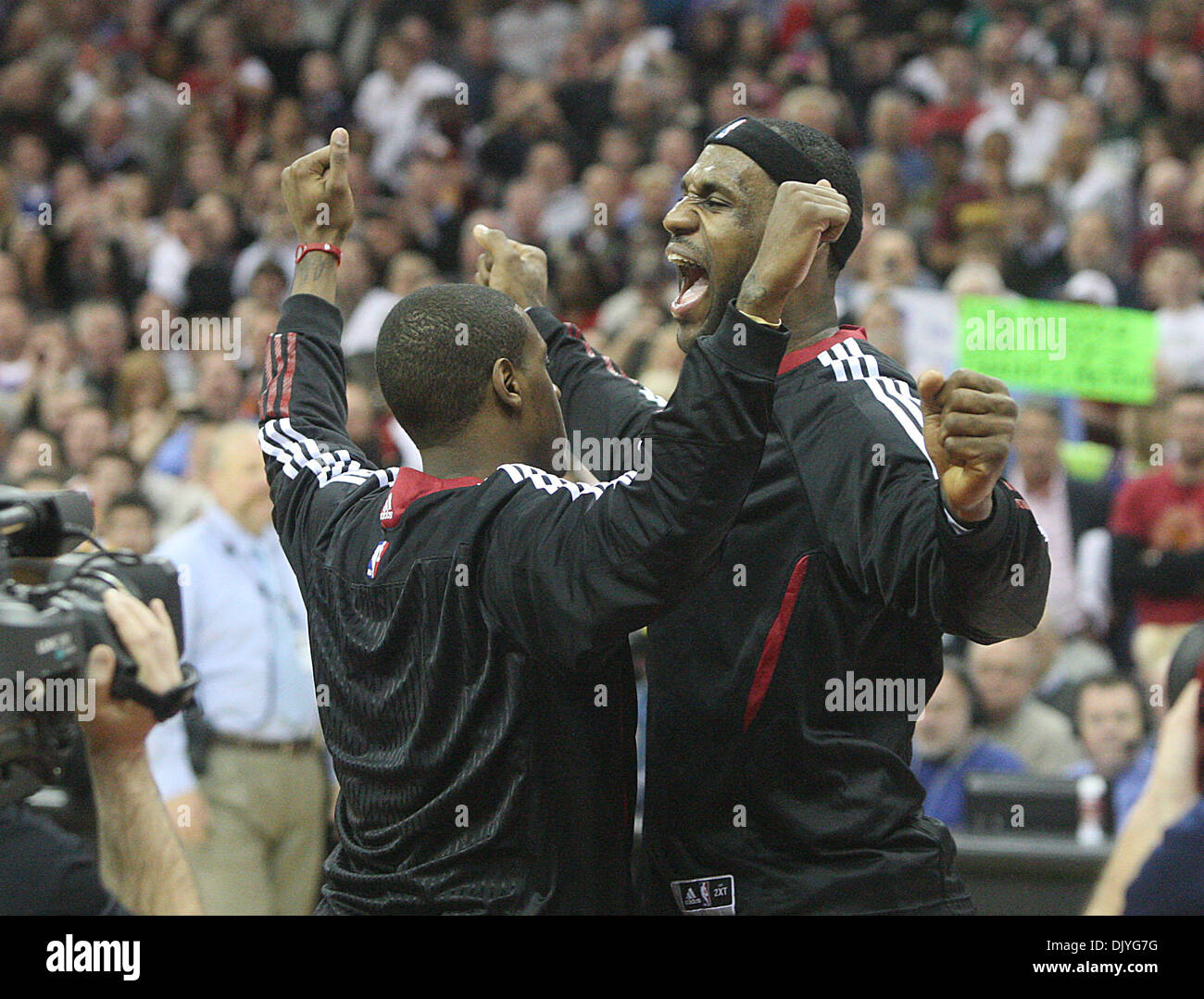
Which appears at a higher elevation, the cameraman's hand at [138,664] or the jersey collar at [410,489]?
the jersey collar at [410,489]

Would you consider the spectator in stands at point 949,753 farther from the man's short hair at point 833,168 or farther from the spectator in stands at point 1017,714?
the man's short hair at point 833,168

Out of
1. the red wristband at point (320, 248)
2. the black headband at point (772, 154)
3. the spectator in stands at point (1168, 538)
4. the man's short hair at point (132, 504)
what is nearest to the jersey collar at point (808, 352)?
the black headband at point (772, 154)

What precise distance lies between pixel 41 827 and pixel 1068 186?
6589mm

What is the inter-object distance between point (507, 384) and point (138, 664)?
0.73 meters

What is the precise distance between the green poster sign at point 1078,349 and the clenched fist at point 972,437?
454 centimetres

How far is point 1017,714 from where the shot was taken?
5508 mm

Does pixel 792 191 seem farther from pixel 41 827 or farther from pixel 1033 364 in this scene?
pixel 1033 364

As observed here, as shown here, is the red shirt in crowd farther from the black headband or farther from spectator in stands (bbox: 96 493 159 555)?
the black headband

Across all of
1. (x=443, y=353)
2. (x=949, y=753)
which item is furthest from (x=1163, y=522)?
(x=443, y=353)

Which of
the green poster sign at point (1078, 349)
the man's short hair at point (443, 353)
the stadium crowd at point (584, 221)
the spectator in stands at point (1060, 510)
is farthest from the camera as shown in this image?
the green poster sign at point (1078, 349)

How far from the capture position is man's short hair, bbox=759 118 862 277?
266cm

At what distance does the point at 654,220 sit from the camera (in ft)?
27.1

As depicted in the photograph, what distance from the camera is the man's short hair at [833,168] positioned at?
266 centimetres

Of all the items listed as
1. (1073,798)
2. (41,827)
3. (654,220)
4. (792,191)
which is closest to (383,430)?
(654,220)
